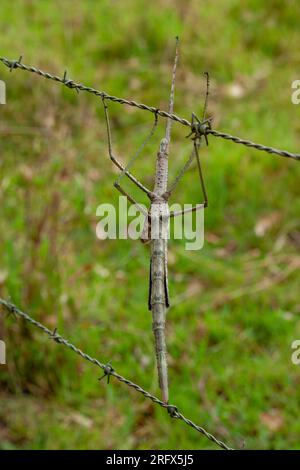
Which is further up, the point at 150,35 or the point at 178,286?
the point at 150,35

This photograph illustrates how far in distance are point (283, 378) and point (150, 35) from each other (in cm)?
360

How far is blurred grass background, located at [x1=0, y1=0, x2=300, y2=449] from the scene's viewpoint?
3.64 meters

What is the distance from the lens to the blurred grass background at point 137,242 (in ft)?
11.9

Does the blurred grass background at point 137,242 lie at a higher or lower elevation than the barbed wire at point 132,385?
higher

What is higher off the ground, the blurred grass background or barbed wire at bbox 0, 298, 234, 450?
the blurred grass background

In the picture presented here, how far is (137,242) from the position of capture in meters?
4.73

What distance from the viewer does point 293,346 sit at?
3.95m

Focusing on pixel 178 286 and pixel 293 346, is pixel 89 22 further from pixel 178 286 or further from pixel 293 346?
pixel 293 346

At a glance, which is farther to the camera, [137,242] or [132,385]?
[137,242]

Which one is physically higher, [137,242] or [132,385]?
[137,242]

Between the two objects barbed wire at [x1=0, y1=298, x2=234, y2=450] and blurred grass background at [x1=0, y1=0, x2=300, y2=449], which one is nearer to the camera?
barbed wire at [x1=0, y1=298, x2=234, y2=450]
